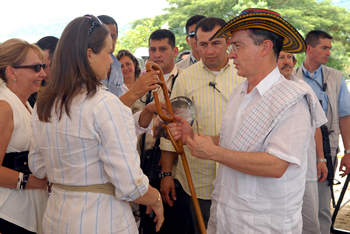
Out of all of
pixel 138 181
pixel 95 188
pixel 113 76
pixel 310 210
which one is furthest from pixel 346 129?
pixel 95 188

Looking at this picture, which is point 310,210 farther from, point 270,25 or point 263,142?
point 270,25

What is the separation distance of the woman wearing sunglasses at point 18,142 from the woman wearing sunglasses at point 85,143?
406 mm

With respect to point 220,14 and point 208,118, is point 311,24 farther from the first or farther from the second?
point 208,118

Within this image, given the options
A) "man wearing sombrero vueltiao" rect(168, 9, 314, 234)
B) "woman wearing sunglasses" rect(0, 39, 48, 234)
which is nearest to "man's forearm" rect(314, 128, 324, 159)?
"man wearing sombrero vueltiao" rect(168, 9, 314, 234)

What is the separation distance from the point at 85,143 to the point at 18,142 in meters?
0.76

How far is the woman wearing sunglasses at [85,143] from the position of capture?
157 cm

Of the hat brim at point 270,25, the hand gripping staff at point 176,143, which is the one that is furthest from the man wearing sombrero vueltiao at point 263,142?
the hand gripping staff at point 176,143

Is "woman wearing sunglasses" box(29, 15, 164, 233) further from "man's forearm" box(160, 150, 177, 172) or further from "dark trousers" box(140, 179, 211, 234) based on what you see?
"dark trousers" box(140, 179, 211, 234)

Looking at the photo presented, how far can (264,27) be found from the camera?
1952mm

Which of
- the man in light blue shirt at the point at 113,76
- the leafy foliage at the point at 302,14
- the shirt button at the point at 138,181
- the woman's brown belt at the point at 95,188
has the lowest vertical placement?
the woman's brown belt at the point at 95,188

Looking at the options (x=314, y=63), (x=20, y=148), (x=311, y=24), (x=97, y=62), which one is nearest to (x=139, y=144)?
(x=20, y=148)

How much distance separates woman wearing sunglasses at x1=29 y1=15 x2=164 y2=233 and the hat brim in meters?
0.82

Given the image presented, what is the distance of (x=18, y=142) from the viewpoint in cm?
210

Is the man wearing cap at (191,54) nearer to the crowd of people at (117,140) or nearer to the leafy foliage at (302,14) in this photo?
the crowd of people at (117,140)
